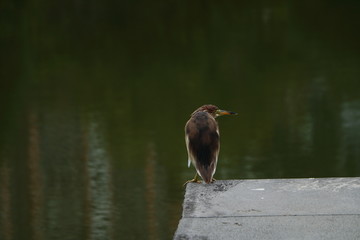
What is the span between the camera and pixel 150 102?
88.6 feet

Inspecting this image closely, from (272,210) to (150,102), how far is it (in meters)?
22.6

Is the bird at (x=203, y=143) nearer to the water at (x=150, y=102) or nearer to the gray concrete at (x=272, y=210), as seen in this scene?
the gray concrete at (x=272, y=210)

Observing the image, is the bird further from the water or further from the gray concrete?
the water

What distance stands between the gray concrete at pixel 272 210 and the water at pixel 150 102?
1226 cm

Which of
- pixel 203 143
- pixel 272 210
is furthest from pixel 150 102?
pixel 272 210

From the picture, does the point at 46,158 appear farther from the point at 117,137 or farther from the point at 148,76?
the point at 148,76

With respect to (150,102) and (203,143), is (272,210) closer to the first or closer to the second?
(203,143)

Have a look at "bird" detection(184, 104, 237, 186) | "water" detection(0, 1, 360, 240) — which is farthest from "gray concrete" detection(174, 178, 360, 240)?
"water" detection(0, 1, 360, 240)

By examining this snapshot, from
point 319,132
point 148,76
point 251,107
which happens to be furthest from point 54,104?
point 319,132

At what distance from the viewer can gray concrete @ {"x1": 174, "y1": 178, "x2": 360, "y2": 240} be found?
4141 mm

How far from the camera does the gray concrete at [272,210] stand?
13.6 feet

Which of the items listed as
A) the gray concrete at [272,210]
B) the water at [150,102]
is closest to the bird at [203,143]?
the gray concrete at [272,210]

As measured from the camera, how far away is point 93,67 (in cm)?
3244

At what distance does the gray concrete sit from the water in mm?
12262
